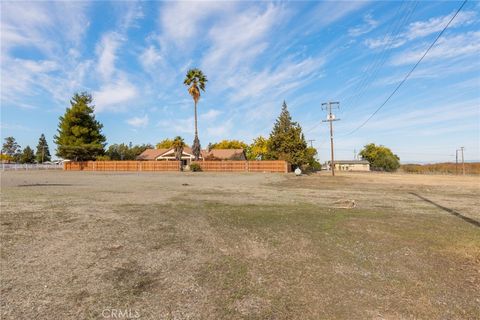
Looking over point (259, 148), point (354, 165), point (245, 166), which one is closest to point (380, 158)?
point (354, 165)

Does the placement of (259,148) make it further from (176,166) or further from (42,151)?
(42,151)

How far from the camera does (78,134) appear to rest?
44719mm

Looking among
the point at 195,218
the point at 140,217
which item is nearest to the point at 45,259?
the point at 140,217

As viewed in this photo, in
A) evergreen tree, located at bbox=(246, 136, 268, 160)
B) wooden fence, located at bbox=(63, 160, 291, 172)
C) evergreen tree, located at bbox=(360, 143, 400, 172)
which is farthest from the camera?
evergreen tree, located at bbox=(360, 143, 400, 172)

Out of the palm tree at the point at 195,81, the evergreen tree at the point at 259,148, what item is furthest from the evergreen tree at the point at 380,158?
the palm tree at the point at 195,81

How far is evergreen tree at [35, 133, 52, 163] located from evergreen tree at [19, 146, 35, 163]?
7.34ft

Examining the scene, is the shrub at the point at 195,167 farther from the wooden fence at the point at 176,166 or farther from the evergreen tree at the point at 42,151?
the evergreen tree at the point at 42,151

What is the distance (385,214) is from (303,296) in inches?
242

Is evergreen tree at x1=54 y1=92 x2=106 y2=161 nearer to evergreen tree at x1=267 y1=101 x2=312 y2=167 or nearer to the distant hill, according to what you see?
evergreen tree at x1=267 y1=101 x2=312 y2=167

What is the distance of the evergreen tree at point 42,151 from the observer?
299 feet

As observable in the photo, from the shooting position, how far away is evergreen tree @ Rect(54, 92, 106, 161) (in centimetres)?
4416

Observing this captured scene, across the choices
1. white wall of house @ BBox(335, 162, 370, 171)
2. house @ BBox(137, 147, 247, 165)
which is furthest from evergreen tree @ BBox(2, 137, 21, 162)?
white wall of house @ BBox(335, 162, 370, 171)

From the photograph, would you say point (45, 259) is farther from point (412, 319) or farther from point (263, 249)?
point (412, 319)

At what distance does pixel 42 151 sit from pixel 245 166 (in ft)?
290
